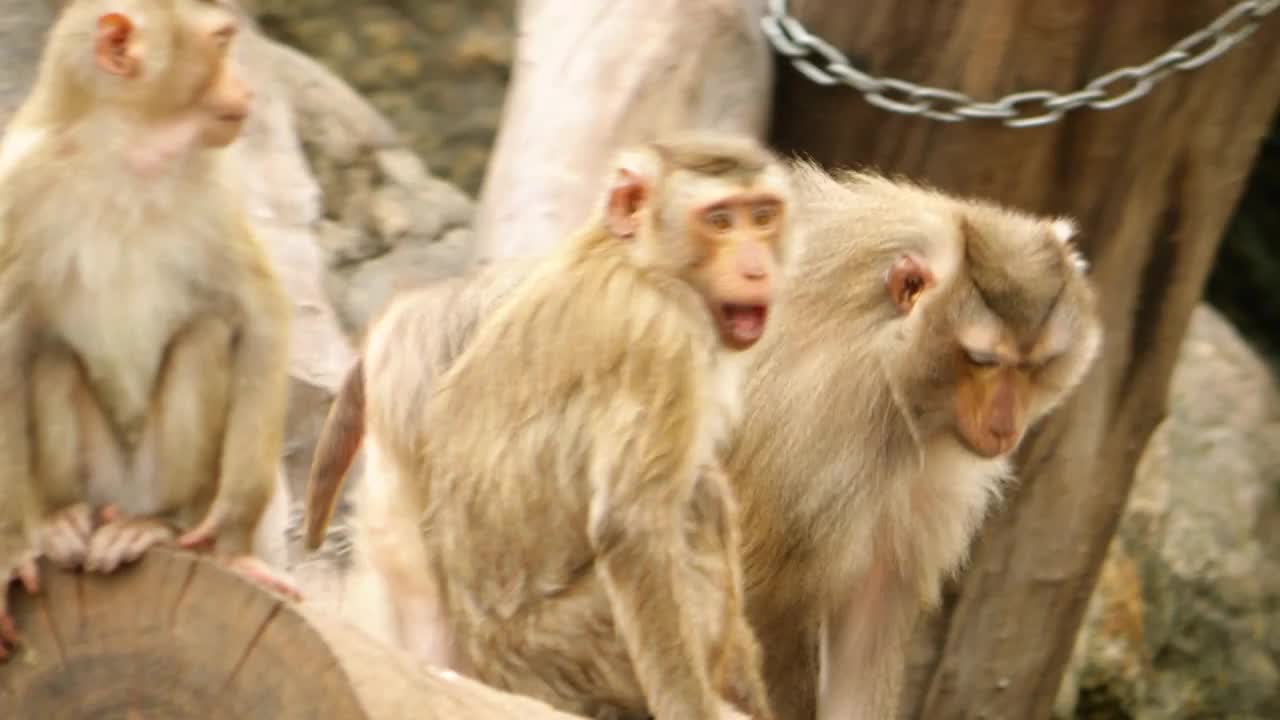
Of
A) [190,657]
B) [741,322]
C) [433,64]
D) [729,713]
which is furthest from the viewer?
[433,64]

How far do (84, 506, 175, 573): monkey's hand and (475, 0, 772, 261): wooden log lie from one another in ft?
6.15

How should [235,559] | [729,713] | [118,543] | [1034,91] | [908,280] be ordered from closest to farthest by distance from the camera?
[118,543]
[235,559]
[729,713]
[908,280]
[1034,91]

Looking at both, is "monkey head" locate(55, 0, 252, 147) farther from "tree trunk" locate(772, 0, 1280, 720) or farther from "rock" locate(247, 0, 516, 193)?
"rock" locate(247, 0, 516, 193)

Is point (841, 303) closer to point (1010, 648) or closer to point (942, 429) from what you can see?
point (942, 429)

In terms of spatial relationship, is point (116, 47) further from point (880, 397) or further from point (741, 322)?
point (880, 397)

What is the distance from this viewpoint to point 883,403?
187 inches

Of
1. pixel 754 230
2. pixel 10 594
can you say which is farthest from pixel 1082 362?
pixel 10 594

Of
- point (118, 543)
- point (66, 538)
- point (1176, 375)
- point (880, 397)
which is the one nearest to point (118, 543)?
point (118, 543)

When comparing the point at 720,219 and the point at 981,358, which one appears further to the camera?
the point at 981,358

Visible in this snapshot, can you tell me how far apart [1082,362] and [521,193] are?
5.16ft

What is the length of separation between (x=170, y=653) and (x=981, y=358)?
1921 millimetres

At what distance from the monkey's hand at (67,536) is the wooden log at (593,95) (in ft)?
5.94

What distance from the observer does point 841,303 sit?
4824mm

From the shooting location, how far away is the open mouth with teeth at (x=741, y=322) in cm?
414
